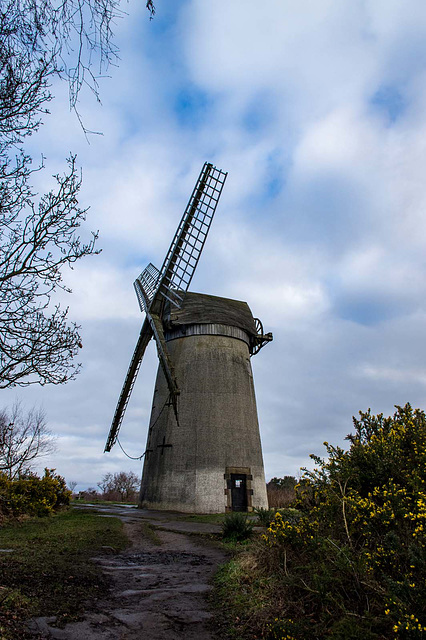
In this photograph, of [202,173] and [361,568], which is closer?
[361,568]

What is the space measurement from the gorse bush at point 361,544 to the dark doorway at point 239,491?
12.4m

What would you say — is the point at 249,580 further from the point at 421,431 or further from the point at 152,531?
the point at 152,531

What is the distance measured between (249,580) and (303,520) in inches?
47.4

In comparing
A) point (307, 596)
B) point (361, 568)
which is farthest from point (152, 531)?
point (361, 568)

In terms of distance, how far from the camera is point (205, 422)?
1930 centimetres

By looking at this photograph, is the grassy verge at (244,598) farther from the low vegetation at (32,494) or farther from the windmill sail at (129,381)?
the windmill sail at (129,381)

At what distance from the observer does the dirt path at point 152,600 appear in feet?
15.4

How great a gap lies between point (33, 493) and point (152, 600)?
12006 millimetres

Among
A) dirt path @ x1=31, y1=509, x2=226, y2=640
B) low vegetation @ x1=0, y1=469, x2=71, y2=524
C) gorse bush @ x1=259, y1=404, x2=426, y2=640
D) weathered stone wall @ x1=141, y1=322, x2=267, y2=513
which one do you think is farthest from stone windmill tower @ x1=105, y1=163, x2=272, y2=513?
gorse bush @ x1=259, y1=404, x2=426, y2=640

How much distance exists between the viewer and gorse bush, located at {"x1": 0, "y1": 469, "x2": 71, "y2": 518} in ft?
45.6

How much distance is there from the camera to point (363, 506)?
520 centimetres

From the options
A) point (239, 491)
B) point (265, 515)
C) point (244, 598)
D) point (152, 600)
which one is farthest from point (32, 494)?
point (244, 598)

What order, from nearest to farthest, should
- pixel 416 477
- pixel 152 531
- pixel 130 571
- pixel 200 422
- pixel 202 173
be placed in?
pixel 416 477 → pixel 130 571 → pixel 152 531 → pixel 200 422 → pixel 202 173

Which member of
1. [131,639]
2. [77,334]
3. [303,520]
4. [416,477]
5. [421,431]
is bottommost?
[131,639]
